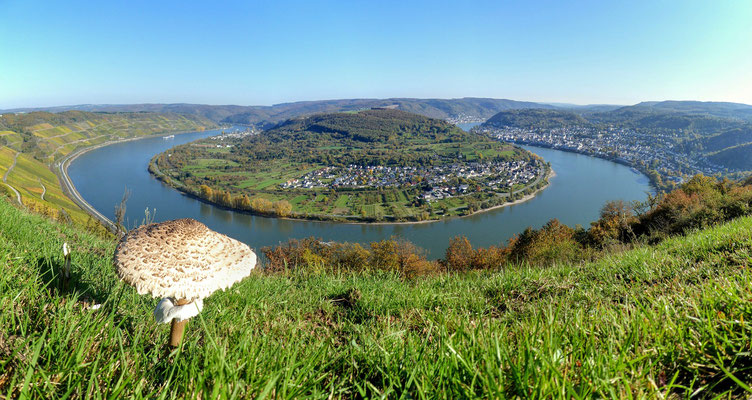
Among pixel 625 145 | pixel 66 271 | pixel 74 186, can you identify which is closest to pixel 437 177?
pixel 74 186

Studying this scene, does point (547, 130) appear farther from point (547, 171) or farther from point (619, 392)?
point (619, 392)

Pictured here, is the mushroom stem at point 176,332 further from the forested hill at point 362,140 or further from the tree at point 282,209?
the forested hill at point 362,140

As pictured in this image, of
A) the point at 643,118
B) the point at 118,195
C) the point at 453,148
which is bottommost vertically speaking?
the point at 118,195

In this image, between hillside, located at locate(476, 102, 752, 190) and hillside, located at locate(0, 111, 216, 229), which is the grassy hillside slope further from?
hillside, located at locate(476, 102, 752, 190)

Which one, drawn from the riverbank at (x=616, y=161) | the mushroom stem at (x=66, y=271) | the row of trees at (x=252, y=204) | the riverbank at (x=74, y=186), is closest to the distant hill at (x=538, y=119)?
the riverbank at (x=616, y=161)

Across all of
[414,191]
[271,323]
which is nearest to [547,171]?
[414,191]

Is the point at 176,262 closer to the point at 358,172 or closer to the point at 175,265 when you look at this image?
the point at 175,265
